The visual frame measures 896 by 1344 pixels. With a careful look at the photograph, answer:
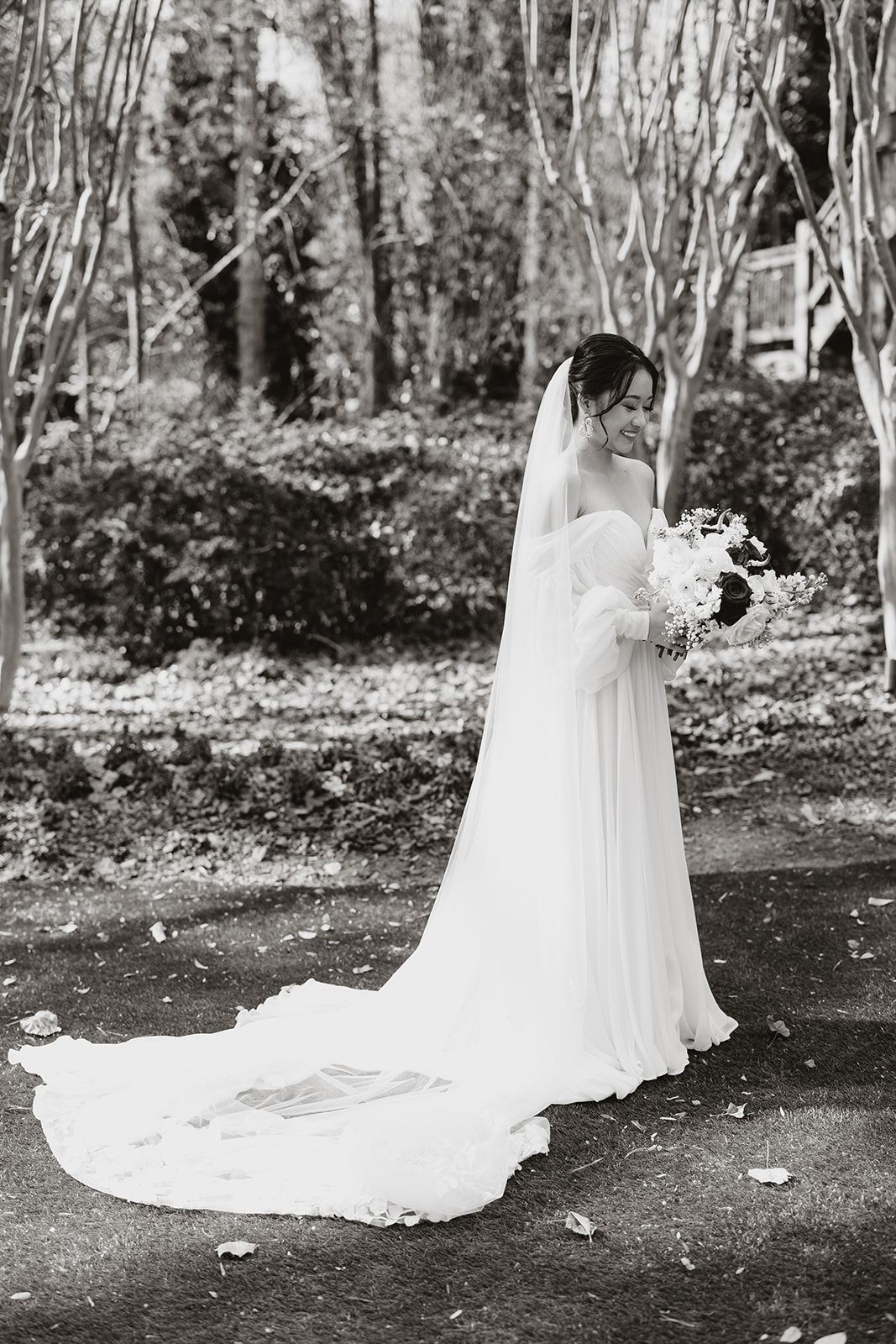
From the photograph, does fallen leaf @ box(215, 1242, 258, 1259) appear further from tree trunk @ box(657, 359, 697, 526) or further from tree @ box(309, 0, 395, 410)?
tree @ box(309, 0, 395, 410)

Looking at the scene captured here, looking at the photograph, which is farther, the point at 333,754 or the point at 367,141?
the point at 367,141

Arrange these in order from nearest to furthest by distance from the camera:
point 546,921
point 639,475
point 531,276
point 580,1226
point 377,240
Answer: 1. point 580,1226
2. point 546,921
3. point 639,475
4. point 377,240
5. point 531,276

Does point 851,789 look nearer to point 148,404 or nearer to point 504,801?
point 504,801

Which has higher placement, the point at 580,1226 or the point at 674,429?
the point at 674,429

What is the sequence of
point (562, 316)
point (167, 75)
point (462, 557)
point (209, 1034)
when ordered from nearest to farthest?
point (209, 1034) → point (462, 557) → point (167, 75) → point (562, 316)

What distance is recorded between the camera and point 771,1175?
362cm

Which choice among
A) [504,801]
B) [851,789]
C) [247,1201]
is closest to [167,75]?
[851,789]

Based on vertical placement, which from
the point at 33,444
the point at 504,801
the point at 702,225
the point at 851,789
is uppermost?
the point at 702,225

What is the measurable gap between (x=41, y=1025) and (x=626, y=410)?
3.02 metres

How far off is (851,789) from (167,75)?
52.0 ft

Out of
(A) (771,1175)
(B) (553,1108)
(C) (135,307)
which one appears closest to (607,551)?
(B) (553,1108)

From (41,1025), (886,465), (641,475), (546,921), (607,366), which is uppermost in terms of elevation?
(607,366)

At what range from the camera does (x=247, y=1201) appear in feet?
11.6

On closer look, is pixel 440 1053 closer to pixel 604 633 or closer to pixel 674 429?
pixel 604 633
